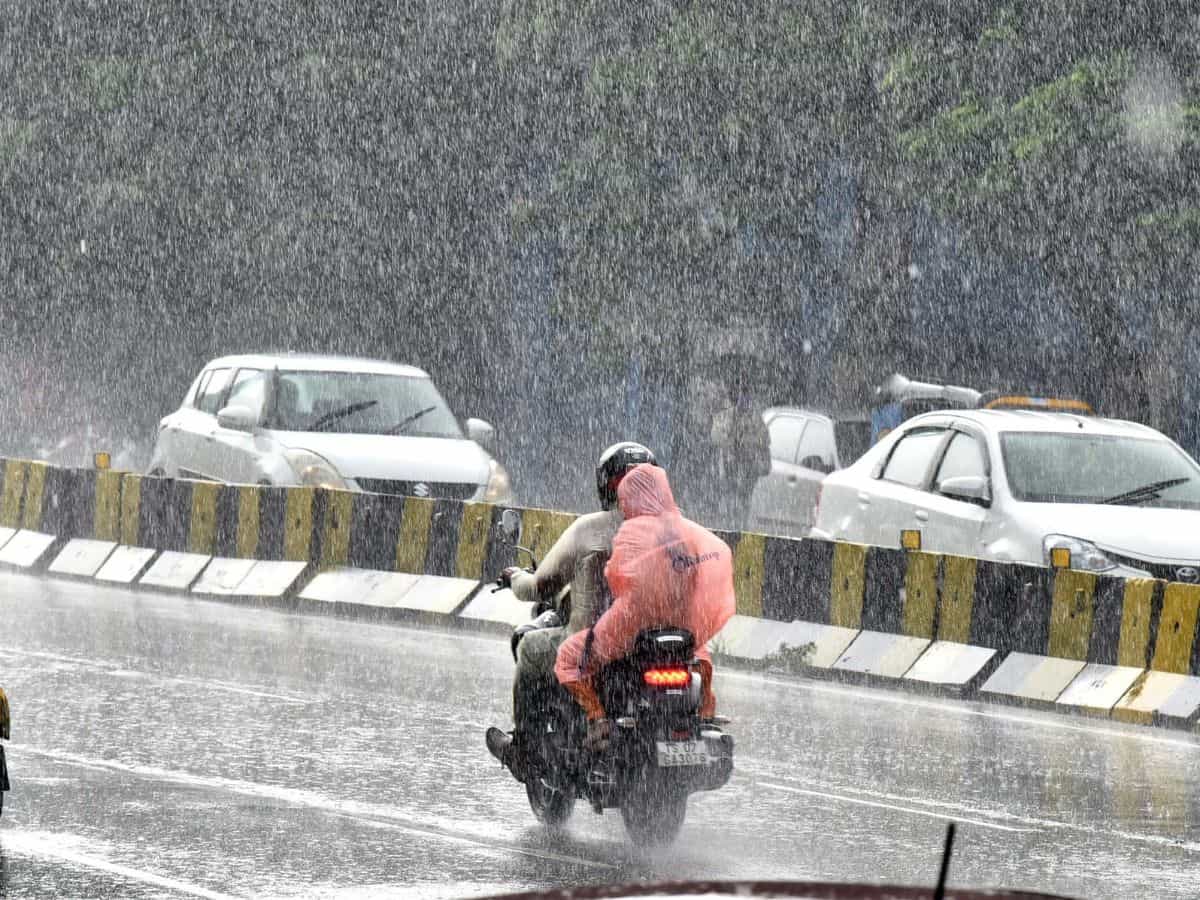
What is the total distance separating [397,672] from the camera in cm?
1501

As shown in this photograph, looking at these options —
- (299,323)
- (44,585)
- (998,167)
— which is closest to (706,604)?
(44,585)

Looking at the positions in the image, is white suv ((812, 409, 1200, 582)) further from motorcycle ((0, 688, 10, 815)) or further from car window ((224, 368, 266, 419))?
motorcycle ((0, 688, 10, 815))

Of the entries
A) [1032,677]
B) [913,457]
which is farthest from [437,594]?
[1032,677]

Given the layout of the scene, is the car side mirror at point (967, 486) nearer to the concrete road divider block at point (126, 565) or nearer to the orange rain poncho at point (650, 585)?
the orange rain poncho at point (650, 585)

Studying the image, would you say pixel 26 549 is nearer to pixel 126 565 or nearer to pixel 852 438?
pixel 126 565

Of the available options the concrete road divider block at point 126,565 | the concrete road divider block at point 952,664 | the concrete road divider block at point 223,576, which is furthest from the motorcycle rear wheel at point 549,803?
the concrete road divider block at point 126,565

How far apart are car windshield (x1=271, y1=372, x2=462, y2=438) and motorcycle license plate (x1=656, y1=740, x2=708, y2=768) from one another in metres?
12.4

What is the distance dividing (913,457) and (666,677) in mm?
7841

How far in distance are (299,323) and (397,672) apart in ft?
68.4

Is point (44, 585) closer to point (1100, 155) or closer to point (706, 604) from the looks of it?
point (1100, 155)

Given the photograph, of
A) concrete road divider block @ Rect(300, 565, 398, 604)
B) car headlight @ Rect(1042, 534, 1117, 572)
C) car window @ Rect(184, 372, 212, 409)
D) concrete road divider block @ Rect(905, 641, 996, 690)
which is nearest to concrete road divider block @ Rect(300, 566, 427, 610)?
concrete road divider block @ Rect(300, 565, 398, 604)

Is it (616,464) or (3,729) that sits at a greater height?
(616,464)

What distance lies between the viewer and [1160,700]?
13930 millimetres

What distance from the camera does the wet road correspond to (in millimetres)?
8648
